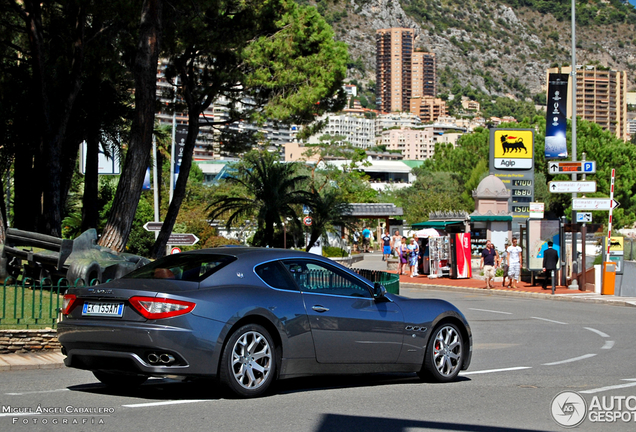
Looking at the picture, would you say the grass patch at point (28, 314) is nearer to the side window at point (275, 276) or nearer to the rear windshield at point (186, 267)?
the rear windshield at point (186, 267)

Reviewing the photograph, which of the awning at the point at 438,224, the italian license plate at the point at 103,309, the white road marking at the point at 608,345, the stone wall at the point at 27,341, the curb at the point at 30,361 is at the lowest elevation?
the white road marking at the point at 608,345

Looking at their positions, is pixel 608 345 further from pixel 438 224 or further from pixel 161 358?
pixel 438 224

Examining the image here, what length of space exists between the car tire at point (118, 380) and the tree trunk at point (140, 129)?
9610mm

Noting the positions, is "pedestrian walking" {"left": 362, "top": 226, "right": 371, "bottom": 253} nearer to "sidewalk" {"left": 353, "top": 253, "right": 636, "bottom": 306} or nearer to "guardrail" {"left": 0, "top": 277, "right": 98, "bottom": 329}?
"sidewalk" {"left": 353, "top": 253, "right": 636, "bottom": 306}

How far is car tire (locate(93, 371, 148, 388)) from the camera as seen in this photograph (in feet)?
25.0

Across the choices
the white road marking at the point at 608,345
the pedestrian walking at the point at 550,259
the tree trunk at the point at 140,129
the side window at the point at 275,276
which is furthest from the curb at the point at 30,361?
the pedestrian walking at the point at 550,259

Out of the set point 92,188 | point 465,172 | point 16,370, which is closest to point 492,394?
point 16,370

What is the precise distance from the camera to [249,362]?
274 inches

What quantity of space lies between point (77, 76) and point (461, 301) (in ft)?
40.5

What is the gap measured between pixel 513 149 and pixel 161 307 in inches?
1929

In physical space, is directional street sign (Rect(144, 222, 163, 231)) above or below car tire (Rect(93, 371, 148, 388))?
above

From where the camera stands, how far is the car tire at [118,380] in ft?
25.0

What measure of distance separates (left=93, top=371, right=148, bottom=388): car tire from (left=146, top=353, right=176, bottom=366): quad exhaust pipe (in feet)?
3.38

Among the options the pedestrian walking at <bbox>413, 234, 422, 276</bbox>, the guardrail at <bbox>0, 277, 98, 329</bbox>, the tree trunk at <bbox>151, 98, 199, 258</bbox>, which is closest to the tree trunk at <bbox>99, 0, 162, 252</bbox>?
the guardrail at <bbox>0, 277, 98, 329</bbox>
